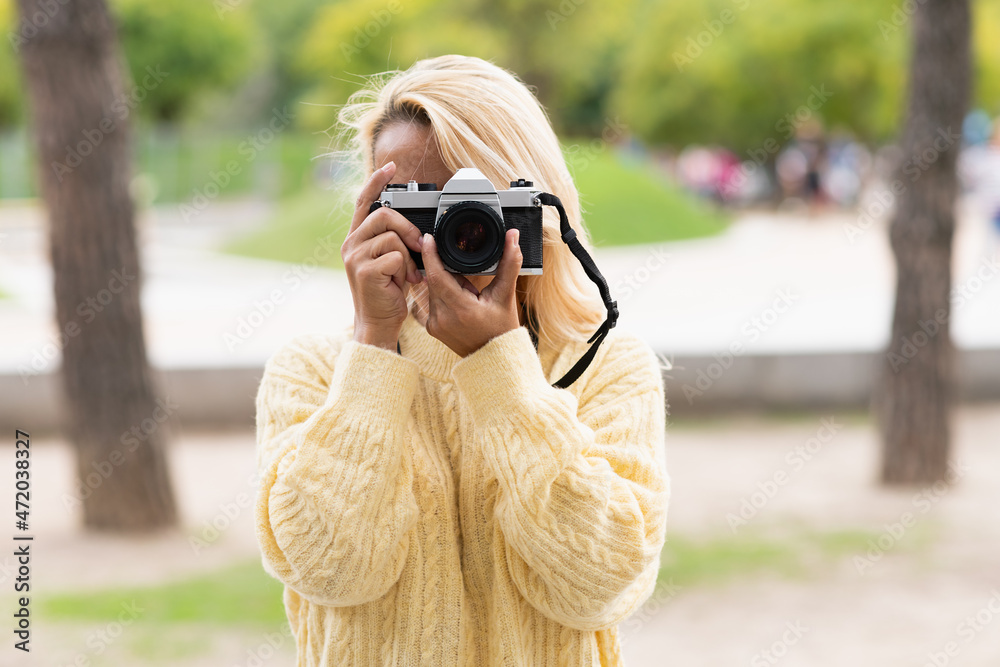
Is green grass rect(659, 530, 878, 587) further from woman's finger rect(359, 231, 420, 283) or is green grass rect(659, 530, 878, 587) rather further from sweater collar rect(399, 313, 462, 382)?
woman's finger rect(359, 231, 420, 283)

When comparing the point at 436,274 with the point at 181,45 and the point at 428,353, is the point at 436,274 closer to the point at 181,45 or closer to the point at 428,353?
the point at 428,353

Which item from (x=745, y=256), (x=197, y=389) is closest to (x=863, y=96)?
(x=745, y=256)

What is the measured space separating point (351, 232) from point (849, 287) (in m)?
11.2

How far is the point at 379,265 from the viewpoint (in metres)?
1.48

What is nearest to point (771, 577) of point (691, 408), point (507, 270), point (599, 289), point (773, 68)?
point (691, 408)

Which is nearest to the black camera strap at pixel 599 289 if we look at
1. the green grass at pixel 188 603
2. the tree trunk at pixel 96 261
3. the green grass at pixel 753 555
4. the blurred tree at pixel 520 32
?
the green grass at pixel 188 603

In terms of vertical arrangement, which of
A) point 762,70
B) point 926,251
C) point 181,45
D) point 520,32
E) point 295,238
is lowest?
point 295,238

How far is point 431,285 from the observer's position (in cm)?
148

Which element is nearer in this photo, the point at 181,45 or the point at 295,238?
the point at 295,238

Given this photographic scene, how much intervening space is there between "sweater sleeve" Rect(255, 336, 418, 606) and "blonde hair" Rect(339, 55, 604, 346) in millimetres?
266

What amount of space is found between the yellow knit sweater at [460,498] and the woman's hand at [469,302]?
0.10 ft

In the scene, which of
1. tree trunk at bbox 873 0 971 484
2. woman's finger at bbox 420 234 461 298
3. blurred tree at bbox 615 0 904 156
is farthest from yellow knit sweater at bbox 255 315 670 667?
blurred tree at bbox 615 0 904 156

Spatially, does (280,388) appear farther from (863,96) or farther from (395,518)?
(863,96)

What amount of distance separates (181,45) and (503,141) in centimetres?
3361
